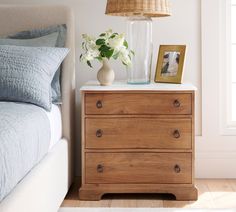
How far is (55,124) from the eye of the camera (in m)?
3.04

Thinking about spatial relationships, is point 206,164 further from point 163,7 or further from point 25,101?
point 25,101

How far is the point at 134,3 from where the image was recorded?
10.5 feet

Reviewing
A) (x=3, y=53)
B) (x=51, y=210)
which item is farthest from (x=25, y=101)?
(x=51, y=210)

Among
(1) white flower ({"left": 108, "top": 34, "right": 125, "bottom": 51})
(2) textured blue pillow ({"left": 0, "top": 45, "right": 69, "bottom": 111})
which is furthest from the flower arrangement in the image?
(2) textured blue pillow ({"left": 0, "top": 45, "right": 69, "bottom": 111})

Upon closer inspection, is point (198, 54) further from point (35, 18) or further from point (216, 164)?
point (35, 18)

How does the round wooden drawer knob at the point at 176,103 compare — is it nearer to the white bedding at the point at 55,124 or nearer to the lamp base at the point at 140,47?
the lamp base at the point at 140,47

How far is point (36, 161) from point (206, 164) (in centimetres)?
160

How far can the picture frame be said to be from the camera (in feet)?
11.2

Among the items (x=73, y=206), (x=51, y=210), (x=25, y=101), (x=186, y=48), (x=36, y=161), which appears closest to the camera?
(x=36, y=161)

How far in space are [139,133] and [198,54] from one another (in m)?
0.83

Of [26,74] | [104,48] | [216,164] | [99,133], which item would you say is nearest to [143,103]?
[99,133]

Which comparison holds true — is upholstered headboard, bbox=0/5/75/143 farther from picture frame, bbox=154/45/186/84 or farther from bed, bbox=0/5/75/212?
picture frame, bbox=154/45/186/84

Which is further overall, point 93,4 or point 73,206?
point 93,4

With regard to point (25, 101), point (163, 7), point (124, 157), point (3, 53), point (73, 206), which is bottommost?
point (73, 206)
